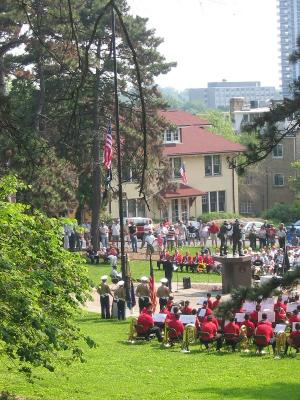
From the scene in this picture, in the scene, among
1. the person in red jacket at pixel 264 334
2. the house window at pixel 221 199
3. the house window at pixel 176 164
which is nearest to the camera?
the person in red jacket at pixel 264 334

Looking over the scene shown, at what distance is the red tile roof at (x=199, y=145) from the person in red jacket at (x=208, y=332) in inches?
1947

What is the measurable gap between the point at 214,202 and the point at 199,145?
4776 millimetres

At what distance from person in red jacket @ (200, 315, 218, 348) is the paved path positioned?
834 centimetres

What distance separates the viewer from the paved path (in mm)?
35213

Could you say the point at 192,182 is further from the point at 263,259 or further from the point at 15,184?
the point at 15,184

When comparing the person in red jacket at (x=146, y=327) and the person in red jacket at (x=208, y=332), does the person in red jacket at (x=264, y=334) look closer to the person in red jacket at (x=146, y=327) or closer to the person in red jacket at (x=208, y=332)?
the person in red jacket at (x=208, y=332)

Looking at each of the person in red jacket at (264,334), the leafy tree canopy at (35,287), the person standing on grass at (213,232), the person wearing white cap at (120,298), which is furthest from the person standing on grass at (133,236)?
the leafy tree canopy at (35,287)

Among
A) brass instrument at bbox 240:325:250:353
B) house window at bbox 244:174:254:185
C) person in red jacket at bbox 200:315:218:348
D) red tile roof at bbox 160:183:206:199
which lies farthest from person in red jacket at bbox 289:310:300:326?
house window at bbox 244:174:254:185

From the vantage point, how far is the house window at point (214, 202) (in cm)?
7762

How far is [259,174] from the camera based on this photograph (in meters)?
83.6

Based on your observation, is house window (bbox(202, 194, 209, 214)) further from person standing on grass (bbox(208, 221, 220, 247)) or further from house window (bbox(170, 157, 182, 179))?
person standing on grass (bbox(208, 221, 220, 247))

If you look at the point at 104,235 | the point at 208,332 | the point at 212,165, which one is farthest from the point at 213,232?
the point at 208,332

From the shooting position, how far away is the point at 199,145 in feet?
254

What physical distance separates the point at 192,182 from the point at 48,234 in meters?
62.0
